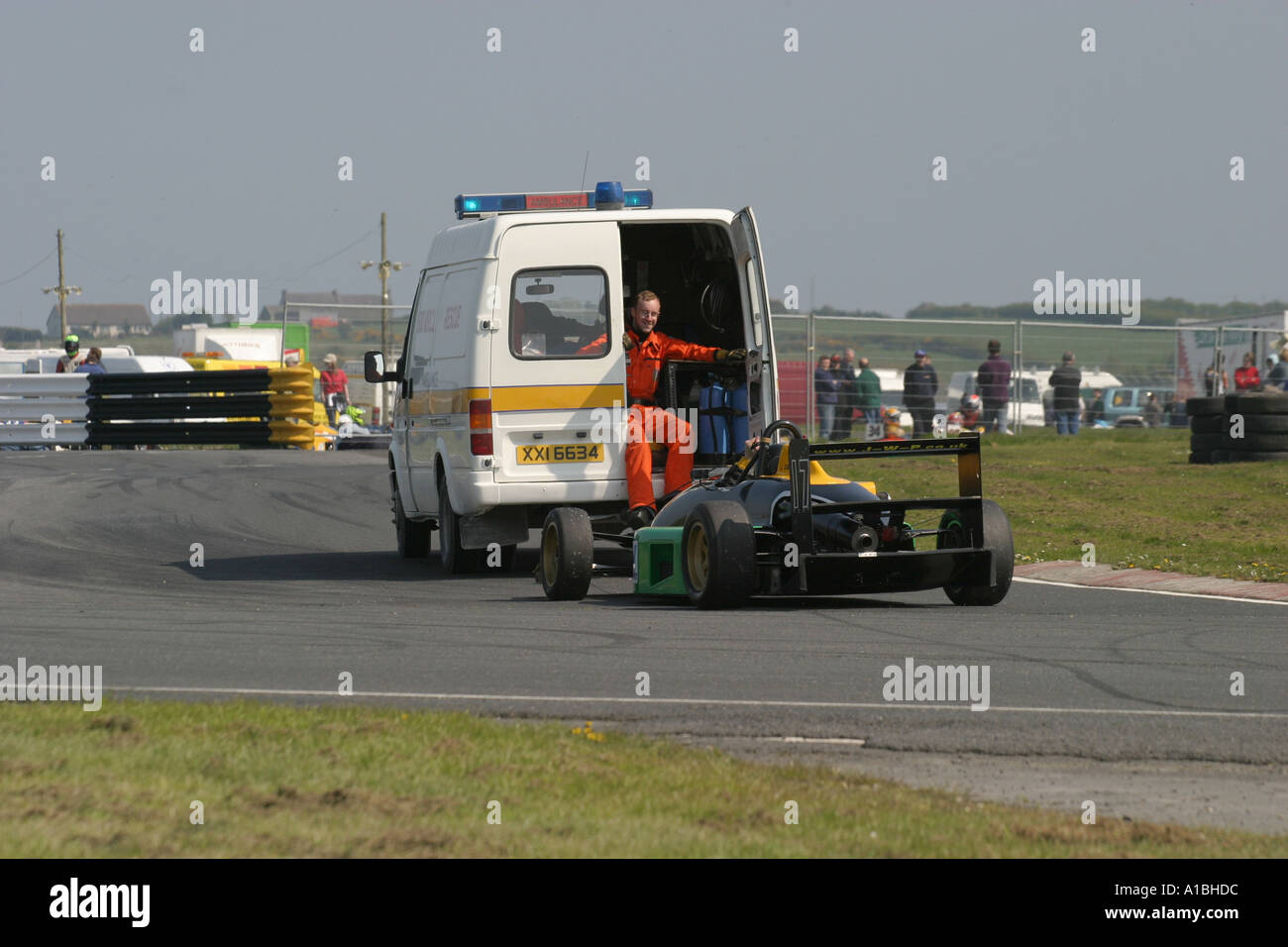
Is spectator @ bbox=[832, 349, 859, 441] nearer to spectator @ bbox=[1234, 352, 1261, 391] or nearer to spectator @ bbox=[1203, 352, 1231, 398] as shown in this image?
spectator @ bbox=[1234, 352, 1261, 391]

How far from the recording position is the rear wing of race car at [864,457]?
10.0 meters

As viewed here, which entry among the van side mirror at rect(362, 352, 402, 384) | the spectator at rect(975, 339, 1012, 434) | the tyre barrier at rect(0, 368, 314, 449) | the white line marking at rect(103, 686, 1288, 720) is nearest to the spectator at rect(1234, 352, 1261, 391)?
the spectator at rect(975, 339, 1012, 434)

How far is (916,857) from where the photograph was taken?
186 inches

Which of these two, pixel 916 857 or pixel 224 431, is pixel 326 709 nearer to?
pixel 916 857

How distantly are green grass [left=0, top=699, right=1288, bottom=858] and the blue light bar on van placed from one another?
755cm

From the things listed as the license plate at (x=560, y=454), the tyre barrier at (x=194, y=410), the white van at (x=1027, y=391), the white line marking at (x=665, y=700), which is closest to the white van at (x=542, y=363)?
the license plate at (x=560, y=454)

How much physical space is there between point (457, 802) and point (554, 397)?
306 inches

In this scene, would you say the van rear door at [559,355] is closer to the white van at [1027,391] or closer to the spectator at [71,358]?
the white van at [1027,391]

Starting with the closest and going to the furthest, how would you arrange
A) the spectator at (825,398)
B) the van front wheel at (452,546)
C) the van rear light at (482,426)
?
the van rear light at (482,426) < the van front wheel at (452,546) < the spectator at (825,398)

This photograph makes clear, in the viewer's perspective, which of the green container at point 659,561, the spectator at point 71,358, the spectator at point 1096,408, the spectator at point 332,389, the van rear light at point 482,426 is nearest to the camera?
the green container at point 659,561

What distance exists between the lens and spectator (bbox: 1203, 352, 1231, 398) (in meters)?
30.7

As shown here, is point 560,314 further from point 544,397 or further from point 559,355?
point 544,397

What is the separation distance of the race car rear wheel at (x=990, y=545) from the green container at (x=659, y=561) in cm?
163
